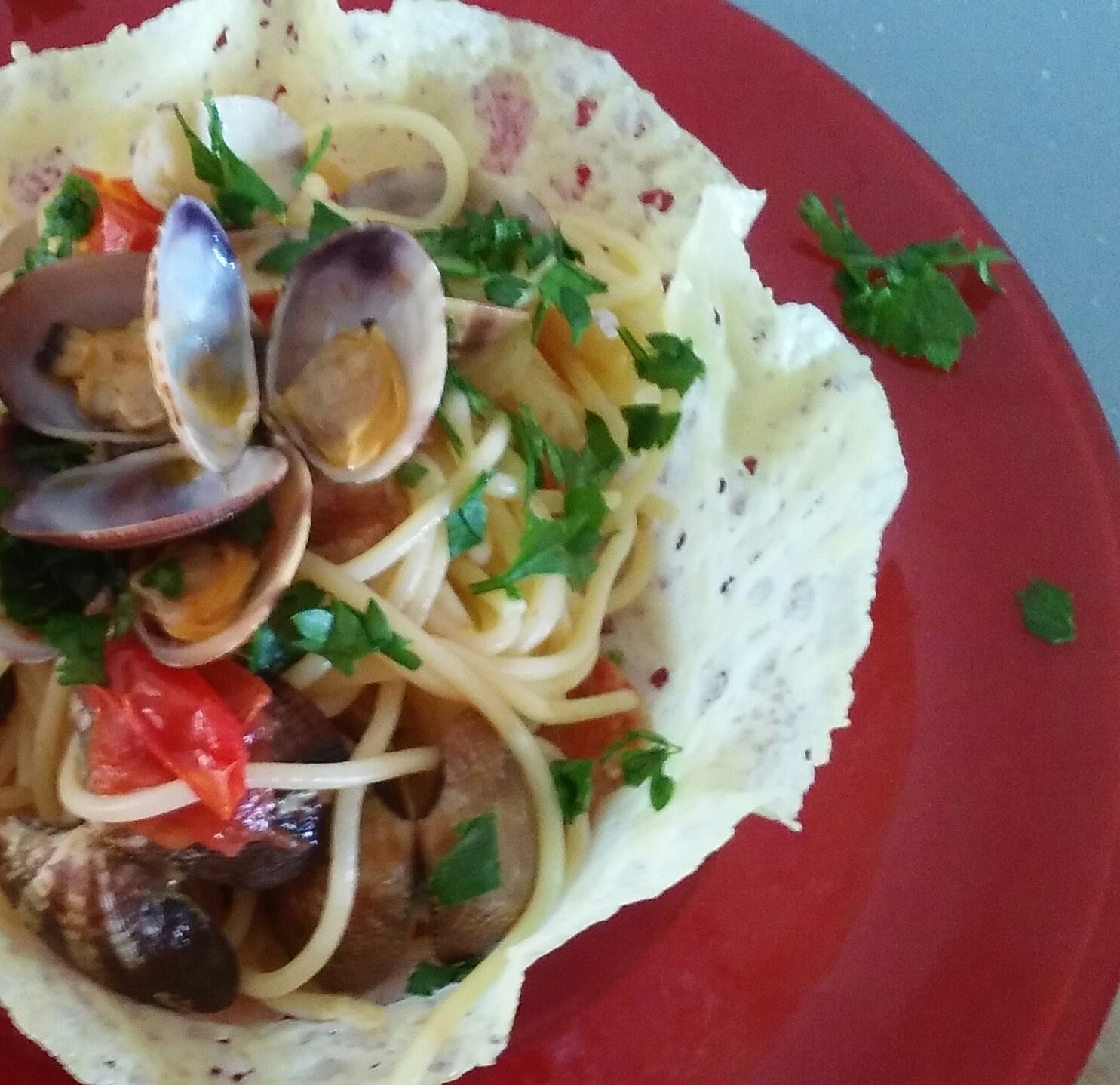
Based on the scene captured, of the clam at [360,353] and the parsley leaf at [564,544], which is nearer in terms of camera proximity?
the clam at [360,353]

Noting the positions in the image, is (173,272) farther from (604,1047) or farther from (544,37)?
(604,1047)

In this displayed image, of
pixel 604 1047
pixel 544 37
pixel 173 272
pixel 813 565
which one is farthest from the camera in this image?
pixel 544 37

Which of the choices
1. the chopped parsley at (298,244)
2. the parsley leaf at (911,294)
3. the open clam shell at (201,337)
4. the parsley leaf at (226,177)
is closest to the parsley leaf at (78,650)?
the open clam shell at (201,337)

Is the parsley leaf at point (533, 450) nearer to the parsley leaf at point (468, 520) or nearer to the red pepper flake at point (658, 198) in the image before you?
the parsley leaf at point (468, 520)

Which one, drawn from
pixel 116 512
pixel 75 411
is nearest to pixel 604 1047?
pixel 116 512

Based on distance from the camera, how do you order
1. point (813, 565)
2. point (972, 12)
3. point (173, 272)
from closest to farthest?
point (173, 272) → point (813, 565) → point (972, 12)
